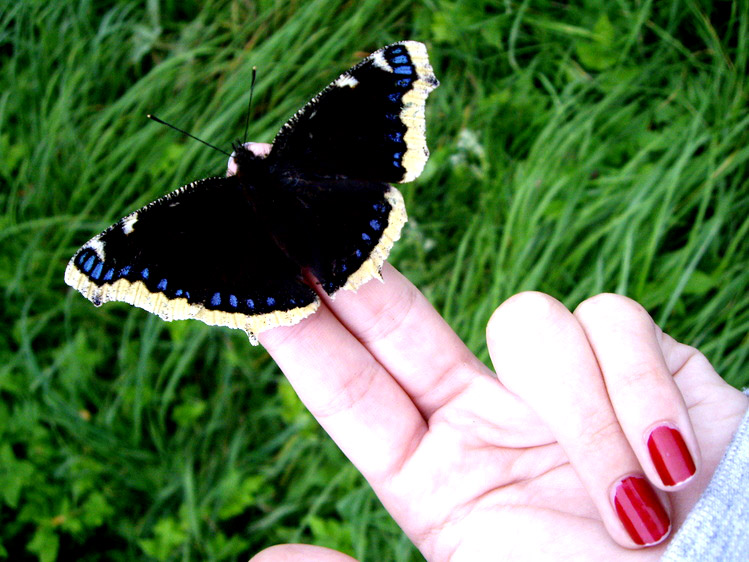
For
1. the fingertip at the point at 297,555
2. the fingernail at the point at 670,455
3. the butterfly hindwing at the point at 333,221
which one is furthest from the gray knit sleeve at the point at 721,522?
the butterfly hindwing at the point at 333,221

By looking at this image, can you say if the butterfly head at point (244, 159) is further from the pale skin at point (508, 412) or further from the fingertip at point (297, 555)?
the fingertip at point (297, 555)

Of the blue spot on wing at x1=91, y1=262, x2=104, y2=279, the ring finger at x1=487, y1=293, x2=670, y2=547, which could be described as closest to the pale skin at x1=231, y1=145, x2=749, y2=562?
the ring finger at x1=487, y1=293, x2=670, y2=547

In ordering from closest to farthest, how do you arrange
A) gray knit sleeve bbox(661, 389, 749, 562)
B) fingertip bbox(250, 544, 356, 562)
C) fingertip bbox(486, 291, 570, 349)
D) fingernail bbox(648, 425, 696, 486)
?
gray knit sleeve bbox(661, 389, 749, 562)
fingernail bbox(648, 425, 696, 486)
fingertip bbox(250, 544, 356, 562)
fingertip bbox(486, 291, 570, 349)

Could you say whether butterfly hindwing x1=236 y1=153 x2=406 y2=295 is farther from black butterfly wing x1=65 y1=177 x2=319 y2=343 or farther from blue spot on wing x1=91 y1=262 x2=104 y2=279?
blue spot on wing x1=91 y1=262 x2=104 y2=279

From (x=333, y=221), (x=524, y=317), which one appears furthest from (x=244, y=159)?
(x=524, y=317)

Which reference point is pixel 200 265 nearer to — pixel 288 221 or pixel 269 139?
pixel 288 221

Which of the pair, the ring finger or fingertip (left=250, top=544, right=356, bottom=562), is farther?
fingertip (left=250, top=544, right=356, bottom=562)

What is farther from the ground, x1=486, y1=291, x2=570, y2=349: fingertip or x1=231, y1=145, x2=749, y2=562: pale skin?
x1=486, y1=291, x2=570, y2=349: fingertip
